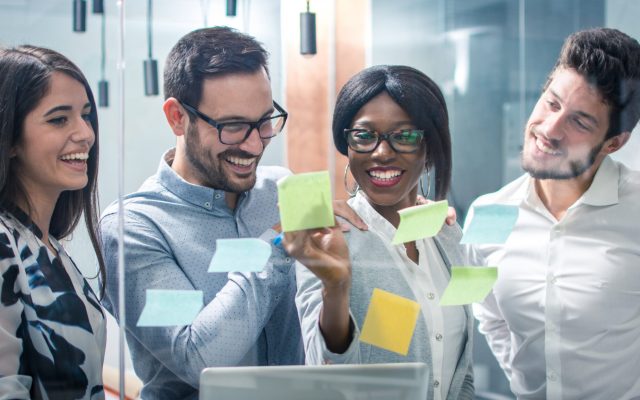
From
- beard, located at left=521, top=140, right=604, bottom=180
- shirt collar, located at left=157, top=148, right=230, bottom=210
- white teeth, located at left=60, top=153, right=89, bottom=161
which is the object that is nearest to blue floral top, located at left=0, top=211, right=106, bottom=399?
white teeth, located at left=60, top=153, right=89, bottom=161

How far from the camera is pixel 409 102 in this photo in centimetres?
139

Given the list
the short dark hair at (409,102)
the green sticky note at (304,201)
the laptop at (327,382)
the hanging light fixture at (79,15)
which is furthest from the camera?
the hanging light fixture at (79,15)

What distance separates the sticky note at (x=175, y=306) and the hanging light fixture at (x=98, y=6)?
58 centimetres

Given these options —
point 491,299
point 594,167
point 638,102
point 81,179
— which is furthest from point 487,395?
point 81,179

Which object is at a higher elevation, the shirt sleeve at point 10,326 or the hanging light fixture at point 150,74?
the hanging light fixture at point 150,74

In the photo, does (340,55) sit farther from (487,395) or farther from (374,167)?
(487,395)

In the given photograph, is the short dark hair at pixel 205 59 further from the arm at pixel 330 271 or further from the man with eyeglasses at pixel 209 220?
the arm at pixel 330 271

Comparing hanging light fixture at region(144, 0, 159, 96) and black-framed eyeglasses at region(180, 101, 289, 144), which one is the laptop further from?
hanging light fixture at region(144, 0, 159, 96)

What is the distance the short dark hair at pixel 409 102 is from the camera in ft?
4.56

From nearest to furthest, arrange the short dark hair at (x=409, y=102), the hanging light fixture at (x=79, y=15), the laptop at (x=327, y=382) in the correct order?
1. the laptop at (x=327, y=382)
2. the short dark hair at (x=409, y=102)
3. the hanging light fixture at (x=79, y=15)

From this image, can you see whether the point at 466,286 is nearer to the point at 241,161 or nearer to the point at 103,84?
the point at 241,161

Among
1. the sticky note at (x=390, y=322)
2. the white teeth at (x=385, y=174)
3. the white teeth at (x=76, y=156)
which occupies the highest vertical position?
the white teeth at (x=76, y=156)

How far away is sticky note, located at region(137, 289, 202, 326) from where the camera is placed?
1.32 metres

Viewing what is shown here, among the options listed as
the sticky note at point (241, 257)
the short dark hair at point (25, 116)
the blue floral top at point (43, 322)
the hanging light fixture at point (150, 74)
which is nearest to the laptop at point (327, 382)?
the sticky note at point (241, 257)
